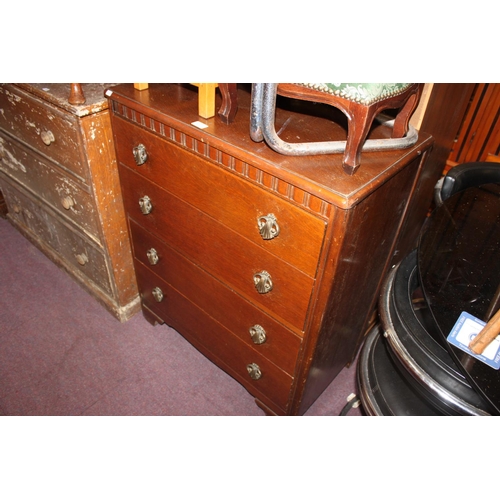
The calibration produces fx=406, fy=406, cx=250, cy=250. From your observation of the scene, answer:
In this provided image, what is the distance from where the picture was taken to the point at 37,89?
1.62 meters

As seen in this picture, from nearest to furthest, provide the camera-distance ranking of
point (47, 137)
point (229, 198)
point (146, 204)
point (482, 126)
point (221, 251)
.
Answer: point (229, 198), point (221, 251), point (146, 204), point (47, 137), point (482, 126)

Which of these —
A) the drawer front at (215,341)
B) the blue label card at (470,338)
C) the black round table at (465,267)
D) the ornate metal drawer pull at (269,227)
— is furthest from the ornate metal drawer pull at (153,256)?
the blue label card at (470,338)

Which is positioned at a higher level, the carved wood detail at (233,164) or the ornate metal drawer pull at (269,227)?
the carved wood detail at (233,164)

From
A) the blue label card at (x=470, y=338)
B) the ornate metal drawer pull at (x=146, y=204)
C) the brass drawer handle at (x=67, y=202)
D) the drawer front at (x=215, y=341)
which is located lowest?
the drawer front at (x=215, y=341)

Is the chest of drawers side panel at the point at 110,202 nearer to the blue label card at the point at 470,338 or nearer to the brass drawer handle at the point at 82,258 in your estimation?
the brass drawer handle at the point at 82,258

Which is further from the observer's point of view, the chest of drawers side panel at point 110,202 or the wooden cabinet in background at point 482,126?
the wooden cabinet in background at point 482,126

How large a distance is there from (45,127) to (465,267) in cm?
170

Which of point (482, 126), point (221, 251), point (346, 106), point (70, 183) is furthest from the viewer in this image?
point (482, 126)

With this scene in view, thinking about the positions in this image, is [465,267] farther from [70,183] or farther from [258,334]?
[70,183]

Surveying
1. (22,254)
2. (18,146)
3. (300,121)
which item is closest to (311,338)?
(300,121)

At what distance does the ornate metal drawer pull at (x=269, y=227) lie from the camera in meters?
1.14

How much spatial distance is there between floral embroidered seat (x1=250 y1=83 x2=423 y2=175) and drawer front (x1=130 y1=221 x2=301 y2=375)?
60 cm

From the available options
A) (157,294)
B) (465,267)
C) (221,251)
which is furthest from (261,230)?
(157,294)

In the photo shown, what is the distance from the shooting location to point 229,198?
1.25 meters
